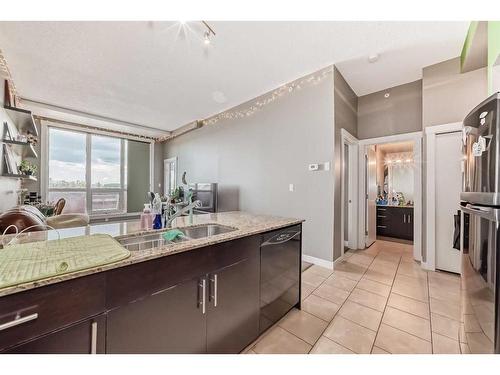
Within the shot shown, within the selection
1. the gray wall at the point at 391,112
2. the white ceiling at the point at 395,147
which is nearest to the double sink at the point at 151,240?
the gray wall at the point at 391,112

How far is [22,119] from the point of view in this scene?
2.94m

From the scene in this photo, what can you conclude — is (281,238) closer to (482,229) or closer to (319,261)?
(482,229)

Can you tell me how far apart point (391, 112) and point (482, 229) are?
2834 millimetres

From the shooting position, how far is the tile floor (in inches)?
57.8

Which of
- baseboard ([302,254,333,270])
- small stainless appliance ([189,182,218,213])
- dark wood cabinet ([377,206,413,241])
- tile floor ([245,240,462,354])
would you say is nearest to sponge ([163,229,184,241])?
tile floor ([245,240,462,354])

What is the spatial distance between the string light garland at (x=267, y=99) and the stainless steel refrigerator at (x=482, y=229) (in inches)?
79.5

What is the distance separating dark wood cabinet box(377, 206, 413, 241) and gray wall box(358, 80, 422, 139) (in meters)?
1.95

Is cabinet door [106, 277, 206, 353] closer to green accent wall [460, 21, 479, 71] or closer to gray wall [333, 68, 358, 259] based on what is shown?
gray wall [333, 68, 358, 259]

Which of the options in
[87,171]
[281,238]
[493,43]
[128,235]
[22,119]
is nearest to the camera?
[128,235]

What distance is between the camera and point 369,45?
7.87ft

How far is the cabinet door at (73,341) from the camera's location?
65cm

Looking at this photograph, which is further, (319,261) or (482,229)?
(319,261)

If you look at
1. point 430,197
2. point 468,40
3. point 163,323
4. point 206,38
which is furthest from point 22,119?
point 430,197
